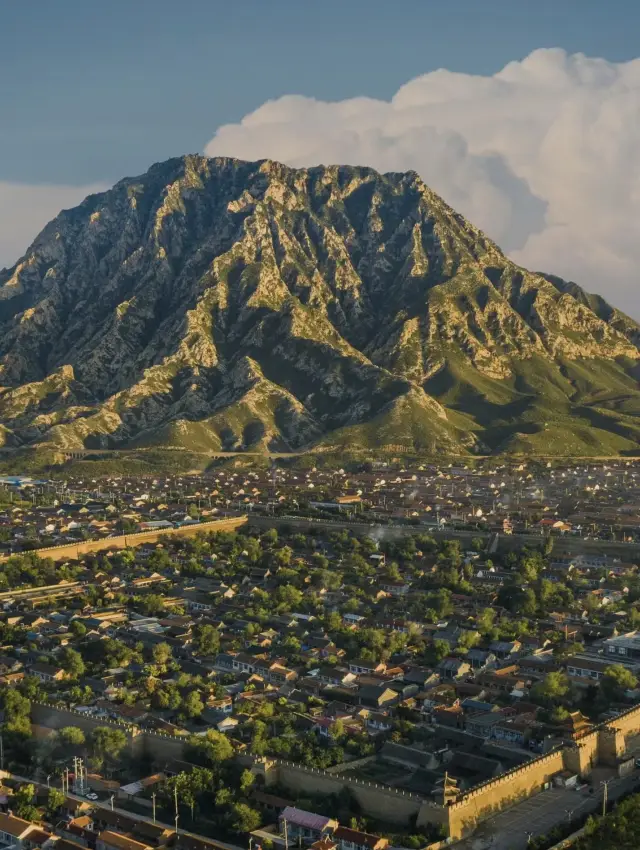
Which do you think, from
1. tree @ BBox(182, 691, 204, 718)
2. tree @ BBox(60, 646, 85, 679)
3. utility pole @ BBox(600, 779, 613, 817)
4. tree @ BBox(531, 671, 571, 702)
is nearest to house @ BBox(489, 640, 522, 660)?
tree @ BBox(531, 671, 571, 702)

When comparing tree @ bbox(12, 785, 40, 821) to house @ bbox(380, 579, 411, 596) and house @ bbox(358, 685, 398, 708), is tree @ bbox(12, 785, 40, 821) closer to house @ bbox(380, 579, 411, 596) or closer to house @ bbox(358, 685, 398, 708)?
house @ bbox(358, 685, 398, 708)

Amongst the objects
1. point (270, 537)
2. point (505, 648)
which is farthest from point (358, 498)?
point (505, 648)

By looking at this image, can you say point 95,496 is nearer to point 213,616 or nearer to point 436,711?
point 213,616

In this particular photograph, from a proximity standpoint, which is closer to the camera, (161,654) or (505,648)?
(161,654)

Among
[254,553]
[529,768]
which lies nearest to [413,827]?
[529,768]

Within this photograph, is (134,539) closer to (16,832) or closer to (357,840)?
(16,832)

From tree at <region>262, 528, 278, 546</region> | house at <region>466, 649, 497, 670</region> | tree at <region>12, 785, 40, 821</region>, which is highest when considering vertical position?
tree at <region>262, 528, 278, 546</region>

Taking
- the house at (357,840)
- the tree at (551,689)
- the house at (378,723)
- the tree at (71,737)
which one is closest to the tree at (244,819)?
the house at (357,840)
